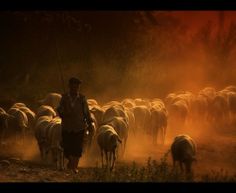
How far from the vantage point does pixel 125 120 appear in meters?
11.7

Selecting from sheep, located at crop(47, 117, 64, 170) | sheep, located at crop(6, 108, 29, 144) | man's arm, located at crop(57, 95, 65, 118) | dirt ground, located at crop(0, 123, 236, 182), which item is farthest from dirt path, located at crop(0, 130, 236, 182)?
man's arm, located at crop(57, 95, 65, 118)

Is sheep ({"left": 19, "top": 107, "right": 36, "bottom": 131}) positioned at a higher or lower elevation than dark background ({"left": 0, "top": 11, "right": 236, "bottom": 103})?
lower

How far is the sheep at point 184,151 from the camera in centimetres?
1058

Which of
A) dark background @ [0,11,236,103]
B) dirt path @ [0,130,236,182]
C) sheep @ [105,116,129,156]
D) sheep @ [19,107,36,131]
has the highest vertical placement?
dark background @ [0,11,236,103]

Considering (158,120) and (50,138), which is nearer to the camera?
(50,138)

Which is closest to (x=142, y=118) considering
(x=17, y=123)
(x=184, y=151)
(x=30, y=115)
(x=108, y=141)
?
(x=108, y=141)

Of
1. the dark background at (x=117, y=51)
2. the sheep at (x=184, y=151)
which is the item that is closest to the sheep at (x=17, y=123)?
the dark background at (x=117, y=51)

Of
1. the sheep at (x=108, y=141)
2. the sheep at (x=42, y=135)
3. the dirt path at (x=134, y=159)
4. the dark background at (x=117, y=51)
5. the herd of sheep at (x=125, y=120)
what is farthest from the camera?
the dark background at (x=117, y=51)

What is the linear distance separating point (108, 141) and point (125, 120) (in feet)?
3.20

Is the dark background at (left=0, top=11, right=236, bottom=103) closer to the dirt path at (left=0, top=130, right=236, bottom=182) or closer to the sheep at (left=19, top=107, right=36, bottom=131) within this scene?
the sheep at (left=19, top=107, right=36, bottom=131)

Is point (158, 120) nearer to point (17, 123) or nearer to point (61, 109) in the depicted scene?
point (61, 109)

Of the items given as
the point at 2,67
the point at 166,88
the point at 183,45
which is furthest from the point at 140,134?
the point at 2,67

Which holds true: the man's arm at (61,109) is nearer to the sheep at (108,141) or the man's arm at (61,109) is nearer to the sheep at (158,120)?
the sheep at (108,141)

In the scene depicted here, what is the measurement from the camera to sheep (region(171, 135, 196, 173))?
10.6 metres
